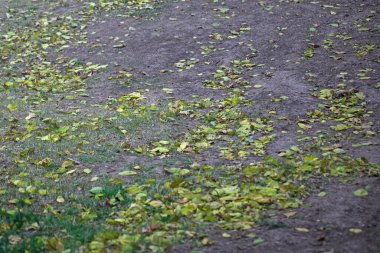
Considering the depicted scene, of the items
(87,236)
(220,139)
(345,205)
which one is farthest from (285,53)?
(87,236)

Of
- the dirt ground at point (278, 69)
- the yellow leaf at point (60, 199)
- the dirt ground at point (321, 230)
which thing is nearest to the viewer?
the dirt ground at point (321, 230)

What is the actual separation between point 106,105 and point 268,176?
10.3ft

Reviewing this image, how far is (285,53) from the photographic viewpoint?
8.52 meters

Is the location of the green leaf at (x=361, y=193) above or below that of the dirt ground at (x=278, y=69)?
above

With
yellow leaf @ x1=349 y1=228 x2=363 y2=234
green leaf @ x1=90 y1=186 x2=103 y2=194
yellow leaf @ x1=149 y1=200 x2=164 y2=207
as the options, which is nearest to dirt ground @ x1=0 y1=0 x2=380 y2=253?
yellow leaf @ x1=349 y1=228 x2=363 y2=234

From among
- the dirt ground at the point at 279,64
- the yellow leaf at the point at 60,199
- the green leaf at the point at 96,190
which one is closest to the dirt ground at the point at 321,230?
the dirt ground at the point at 279,64

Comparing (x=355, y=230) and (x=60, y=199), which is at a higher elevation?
(x=355, y=230)

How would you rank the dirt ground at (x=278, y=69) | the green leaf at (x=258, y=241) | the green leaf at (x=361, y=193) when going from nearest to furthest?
1. the green leaf at (x=258, y=241)
2. the dirt ground at (x=278, y=69)
3. the green leaf at (x=361, y=193)

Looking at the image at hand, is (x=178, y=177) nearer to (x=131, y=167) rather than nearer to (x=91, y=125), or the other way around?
(x=131, y=167)

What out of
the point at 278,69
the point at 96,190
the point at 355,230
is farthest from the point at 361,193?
the point at 278,69

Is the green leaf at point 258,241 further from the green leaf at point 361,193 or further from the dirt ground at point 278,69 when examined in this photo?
the green leaf at point 361,193

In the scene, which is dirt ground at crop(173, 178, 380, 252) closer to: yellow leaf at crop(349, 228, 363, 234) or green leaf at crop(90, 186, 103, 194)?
yellow leaf at crop(349, 228, 363, 234)

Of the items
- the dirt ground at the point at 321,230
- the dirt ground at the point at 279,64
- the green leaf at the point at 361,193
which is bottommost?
the dirt ground at the point at 279,64

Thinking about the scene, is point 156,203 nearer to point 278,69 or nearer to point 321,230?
point 321,230
